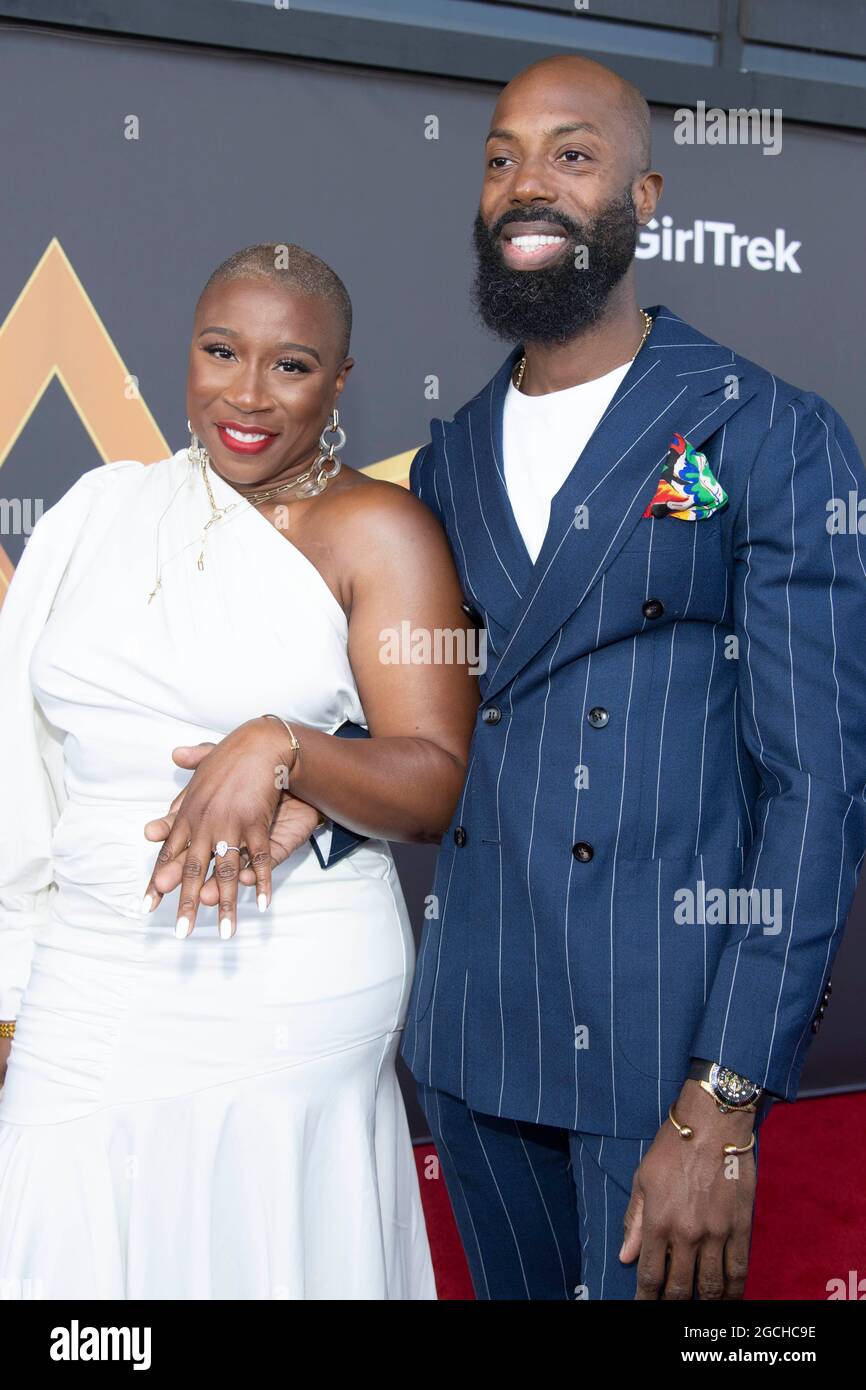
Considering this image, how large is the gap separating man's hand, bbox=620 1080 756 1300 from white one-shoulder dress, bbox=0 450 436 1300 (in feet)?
1.50

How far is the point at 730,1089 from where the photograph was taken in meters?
1.44

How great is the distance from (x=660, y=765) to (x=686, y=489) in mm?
316

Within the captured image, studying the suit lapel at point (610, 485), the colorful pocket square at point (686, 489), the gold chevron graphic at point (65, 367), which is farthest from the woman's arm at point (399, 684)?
the gold chevron graphic at point (65, 367)

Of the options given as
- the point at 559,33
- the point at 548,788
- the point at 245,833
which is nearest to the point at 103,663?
the point at 245,833

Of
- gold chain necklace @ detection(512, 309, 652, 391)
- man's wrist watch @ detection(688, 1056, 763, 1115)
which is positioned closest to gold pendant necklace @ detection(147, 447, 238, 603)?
gold chain necklace @ detection(512, 309, 652, 391)

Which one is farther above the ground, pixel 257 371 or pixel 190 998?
pixel 257 371

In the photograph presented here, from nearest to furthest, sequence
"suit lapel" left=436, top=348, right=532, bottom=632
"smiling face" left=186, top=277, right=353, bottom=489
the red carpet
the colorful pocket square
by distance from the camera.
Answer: the colorful pocket square
"suit lapel" left=436, top=348, right=532, bottom=632
"smiling face" left=186, top=277, right=353, bottom=489
the red carpet

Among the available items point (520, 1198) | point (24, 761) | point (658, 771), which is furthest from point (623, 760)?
point (24, 761)

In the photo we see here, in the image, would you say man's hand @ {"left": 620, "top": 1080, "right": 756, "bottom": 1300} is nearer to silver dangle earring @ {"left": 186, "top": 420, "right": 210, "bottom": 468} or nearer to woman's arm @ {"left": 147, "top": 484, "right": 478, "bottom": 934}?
woman's arm @ {"left": 147, "top": 484, "right": 478, "bottom": 934}

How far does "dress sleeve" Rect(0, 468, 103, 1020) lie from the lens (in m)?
1.88

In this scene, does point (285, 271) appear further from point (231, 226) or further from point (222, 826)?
point (231, 226)

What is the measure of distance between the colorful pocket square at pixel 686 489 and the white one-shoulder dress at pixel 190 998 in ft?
1.51

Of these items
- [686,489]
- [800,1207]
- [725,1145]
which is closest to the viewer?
[725,1145]
